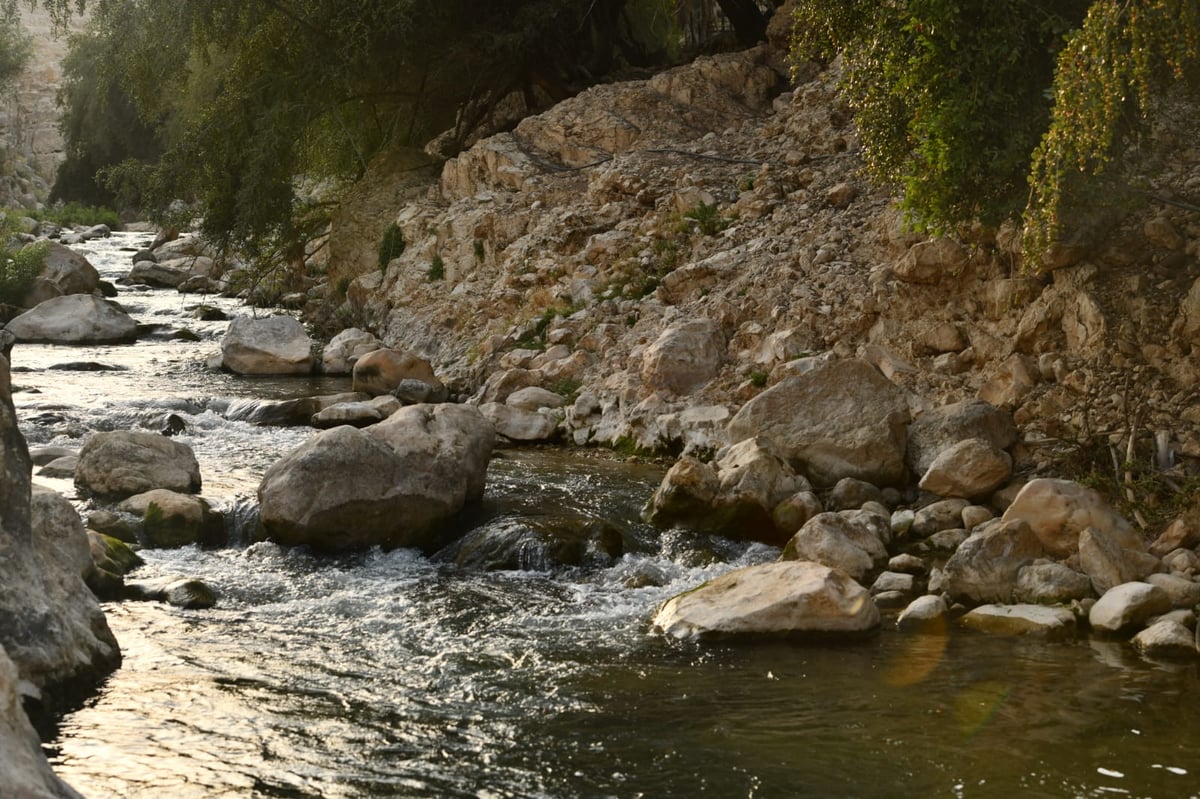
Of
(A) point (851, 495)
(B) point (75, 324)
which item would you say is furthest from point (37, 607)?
(B) point (75, 324)

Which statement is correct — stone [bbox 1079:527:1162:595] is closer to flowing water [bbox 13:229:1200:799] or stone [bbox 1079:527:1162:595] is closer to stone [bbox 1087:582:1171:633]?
stone [bbox 1087:582:1171:633]

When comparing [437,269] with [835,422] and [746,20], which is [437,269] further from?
[835,422]

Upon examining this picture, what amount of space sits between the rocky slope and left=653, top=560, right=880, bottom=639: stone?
3393mm

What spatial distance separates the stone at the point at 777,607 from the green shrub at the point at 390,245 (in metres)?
14.7

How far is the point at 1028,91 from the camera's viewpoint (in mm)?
11133

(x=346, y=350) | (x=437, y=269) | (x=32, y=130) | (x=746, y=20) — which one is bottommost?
(x=346, y=350)

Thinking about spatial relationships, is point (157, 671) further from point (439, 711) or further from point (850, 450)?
point (850, 450)

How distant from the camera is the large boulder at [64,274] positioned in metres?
25.6

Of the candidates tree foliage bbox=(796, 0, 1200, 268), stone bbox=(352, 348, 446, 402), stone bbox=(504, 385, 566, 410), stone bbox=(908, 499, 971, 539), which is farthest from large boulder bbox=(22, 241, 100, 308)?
stone bbox=(908, 499, 971, 539)

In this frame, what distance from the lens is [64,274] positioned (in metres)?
26.6

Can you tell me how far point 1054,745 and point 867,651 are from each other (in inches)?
67.1

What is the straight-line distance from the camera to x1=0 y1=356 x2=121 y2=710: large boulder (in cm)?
704

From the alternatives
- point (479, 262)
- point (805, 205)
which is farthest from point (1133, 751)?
point (479, 262)

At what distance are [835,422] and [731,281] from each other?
13.8 feet
